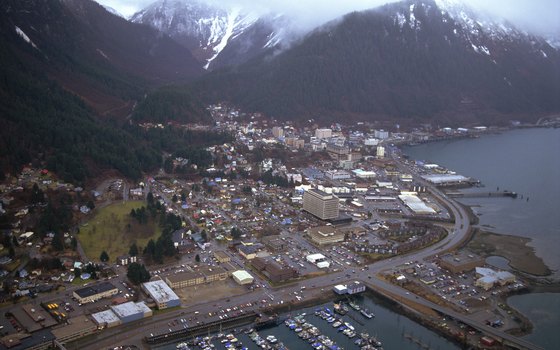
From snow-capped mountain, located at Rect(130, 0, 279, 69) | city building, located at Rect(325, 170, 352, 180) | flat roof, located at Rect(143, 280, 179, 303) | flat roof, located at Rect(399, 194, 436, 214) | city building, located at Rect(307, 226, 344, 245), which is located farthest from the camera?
snow-capped mountain, located at Rect(130, 0, 279, 69)

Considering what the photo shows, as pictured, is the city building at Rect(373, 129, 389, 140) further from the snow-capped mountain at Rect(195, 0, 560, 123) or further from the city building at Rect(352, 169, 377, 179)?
the city building at Rect(352, 169, 377, 179)

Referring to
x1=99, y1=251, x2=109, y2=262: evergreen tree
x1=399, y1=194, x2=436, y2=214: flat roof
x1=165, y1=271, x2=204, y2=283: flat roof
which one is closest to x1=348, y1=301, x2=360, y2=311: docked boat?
x1=165, y1=271, x2=204, y2=283: flat roof

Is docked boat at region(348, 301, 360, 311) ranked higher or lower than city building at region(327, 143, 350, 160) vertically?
lower

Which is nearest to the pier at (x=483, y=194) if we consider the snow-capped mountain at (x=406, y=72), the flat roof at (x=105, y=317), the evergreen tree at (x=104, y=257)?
the evergreen tree at (x=104, y=257)

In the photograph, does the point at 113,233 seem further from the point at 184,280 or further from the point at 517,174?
the point at 517,174

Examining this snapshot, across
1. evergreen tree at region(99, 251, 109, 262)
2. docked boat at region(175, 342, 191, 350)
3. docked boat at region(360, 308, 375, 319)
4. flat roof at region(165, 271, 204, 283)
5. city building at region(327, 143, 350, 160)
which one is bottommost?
docked boat at region(360, 308, 375, 319)

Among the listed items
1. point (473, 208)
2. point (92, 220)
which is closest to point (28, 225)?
point (92, 220)
